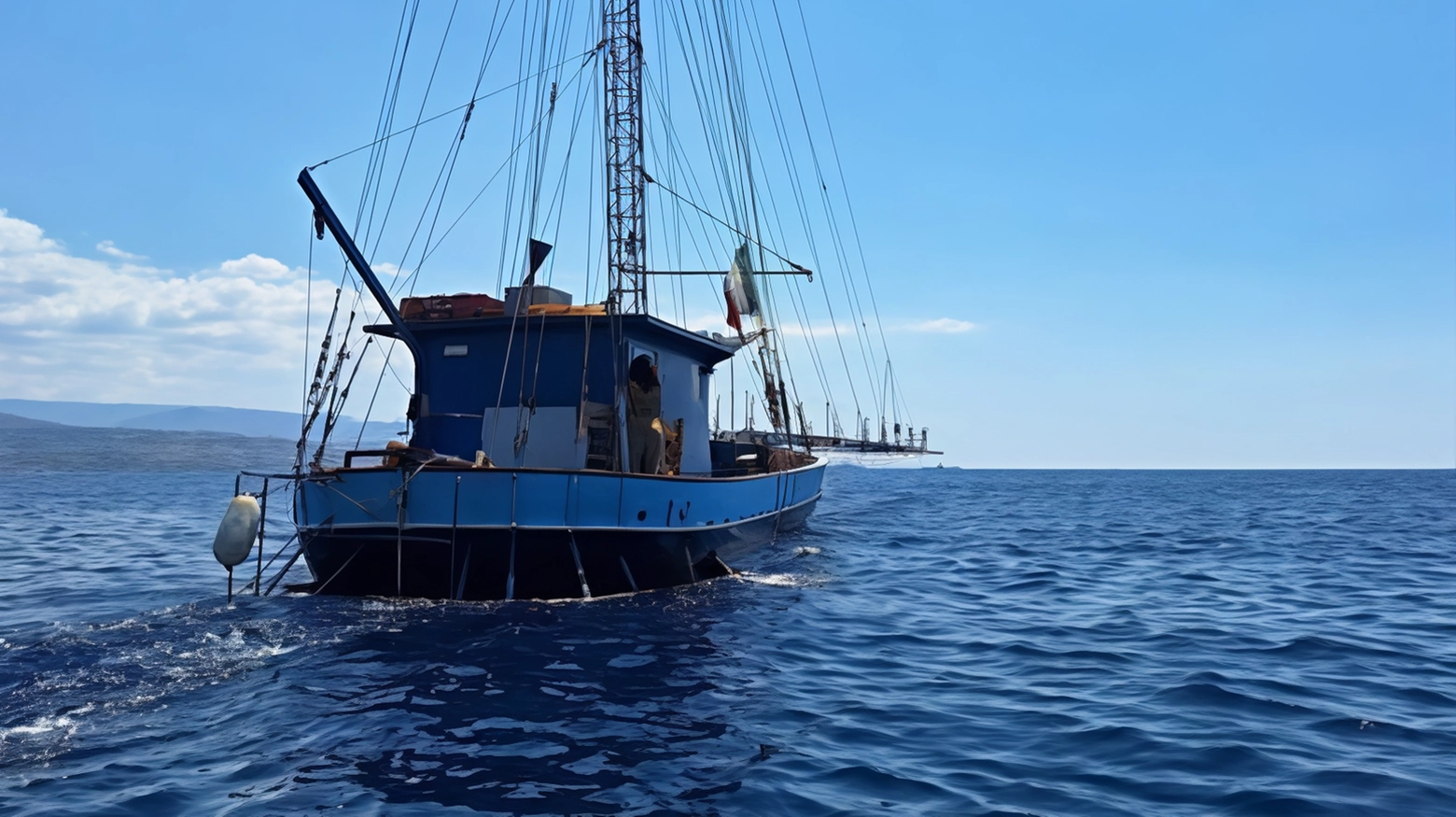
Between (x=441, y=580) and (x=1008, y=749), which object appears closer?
(x=1008, y=749)

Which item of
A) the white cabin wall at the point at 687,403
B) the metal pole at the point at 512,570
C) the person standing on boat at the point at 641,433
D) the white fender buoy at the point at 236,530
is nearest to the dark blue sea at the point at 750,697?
the metal pole at the point at 512,570

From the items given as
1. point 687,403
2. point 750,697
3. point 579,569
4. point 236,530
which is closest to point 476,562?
→ point 579,569

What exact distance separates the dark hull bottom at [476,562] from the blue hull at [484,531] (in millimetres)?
15

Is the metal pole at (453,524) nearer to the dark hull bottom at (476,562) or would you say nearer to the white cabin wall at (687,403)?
the dark hull bottom at (476,562)

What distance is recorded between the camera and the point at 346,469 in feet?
42.4

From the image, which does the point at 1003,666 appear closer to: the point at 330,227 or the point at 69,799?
the point at 69,799

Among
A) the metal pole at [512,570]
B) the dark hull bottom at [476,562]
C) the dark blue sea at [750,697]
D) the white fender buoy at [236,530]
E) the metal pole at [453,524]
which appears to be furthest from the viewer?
the dark hull bottom at [476,562]

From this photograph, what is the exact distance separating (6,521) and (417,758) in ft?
89.9

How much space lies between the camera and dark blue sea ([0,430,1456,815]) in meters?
6.26

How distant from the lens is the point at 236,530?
1166cm

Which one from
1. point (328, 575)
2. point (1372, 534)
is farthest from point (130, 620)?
point (1372, 534)

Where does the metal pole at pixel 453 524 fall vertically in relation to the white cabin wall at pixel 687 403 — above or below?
below

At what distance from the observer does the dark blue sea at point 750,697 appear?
6.26 m

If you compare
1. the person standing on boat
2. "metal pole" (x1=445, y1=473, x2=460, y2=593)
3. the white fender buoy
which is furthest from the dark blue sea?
the person standing on boat
